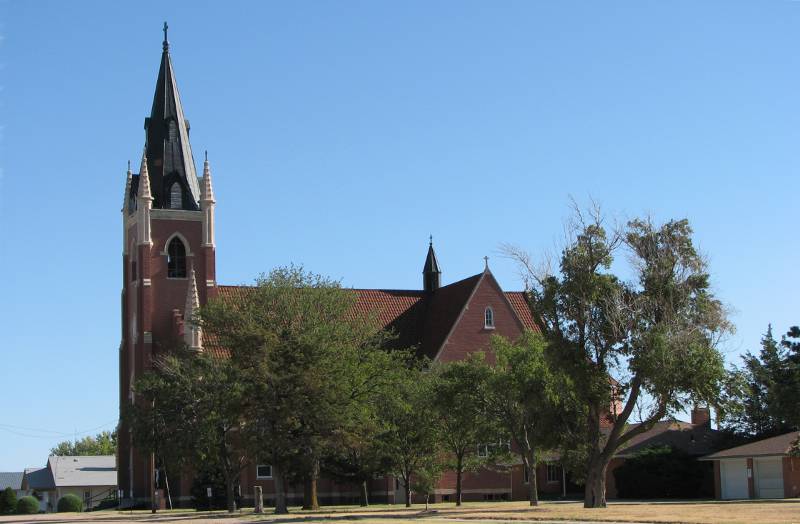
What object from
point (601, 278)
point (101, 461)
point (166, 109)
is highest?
point (166, 109)

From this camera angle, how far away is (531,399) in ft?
165

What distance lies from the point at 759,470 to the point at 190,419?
30640 millimetres

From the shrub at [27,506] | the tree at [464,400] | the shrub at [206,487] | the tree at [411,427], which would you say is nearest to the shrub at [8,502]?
the shrub at [27,506]

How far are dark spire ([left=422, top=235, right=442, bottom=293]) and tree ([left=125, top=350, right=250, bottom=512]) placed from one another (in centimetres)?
2600

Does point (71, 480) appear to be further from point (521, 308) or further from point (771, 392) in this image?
point (771, 392)

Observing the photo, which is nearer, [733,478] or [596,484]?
[596,484]

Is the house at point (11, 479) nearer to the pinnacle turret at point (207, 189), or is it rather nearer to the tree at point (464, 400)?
the pinnacle turret at point (207, 189)

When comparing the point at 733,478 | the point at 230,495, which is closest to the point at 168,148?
the point at 230,495

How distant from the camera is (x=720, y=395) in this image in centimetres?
4431

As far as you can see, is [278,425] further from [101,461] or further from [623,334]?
[101,461]

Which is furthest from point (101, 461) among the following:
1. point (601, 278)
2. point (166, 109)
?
point (601, 278)

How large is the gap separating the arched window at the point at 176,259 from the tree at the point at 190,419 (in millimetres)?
17497

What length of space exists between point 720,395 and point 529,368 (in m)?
8.99

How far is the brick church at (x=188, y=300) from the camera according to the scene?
78750 millimetres
